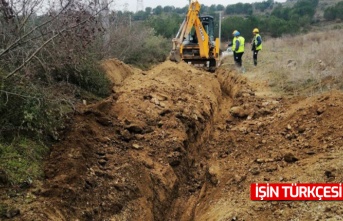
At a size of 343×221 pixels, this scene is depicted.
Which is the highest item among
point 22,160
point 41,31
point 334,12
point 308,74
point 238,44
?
point 334,12

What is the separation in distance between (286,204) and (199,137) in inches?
133

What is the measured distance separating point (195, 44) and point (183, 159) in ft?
30.9

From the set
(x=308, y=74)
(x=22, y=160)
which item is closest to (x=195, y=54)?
(x=308, y=74)

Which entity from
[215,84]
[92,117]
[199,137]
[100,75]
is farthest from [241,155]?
[215,84]

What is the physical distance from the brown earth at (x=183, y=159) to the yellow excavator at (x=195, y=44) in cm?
567

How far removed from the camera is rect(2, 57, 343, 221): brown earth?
4.61 metres

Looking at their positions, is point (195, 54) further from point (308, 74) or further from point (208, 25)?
point (308, 74)

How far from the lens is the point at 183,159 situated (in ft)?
21.9

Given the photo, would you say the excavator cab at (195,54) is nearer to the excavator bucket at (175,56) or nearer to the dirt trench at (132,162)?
the excavator bucket at (175,56)

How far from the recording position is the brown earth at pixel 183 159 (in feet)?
15.1

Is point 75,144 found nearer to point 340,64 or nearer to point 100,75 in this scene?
point 100,75

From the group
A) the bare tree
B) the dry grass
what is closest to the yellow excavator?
the dry grass

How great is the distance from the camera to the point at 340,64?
9.81 meters

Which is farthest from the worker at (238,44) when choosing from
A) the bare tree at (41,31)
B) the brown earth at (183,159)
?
the bare tree at (41,31)
